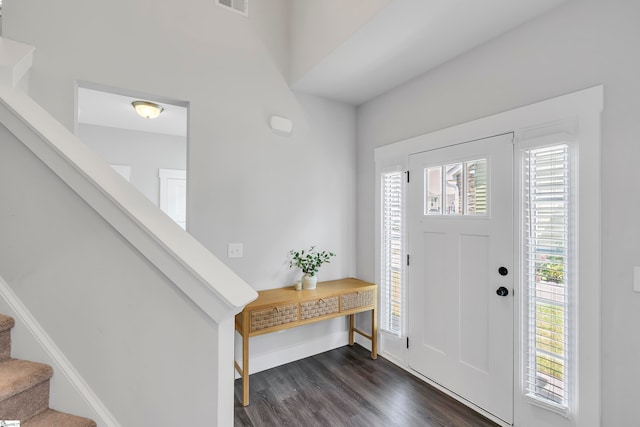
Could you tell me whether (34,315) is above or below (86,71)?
below

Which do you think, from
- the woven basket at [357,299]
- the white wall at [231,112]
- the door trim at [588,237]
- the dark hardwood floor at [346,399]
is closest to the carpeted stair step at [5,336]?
the white wall at [231,112]

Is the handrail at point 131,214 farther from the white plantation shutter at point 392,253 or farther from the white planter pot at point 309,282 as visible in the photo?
the white plantation shutter at point 392,253

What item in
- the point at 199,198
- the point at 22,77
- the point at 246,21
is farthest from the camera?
the point at 246,21

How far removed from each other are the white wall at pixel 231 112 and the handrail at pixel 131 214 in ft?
3.01

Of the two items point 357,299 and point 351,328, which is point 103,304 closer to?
point 357,299

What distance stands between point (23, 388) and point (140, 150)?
4269 millimetres

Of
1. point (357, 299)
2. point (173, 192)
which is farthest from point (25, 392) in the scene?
point (173, 192)

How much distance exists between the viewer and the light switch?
8.32 ft

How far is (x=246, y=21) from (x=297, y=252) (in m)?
2.11

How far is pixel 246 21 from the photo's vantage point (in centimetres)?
262

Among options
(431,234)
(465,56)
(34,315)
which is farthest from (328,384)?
(465,56)

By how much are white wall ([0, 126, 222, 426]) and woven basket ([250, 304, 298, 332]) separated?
112 centimetres

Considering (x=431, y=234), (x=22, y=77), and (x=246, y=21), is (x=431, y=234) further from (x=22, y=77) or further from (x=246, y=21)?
(x=22, y=77)

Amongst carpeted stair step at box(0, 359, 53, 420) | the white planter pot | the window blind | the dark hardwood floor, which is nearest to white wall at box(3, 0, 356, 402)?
the white planter pot
